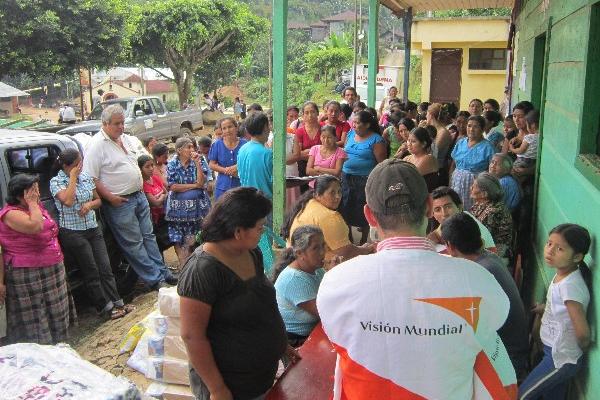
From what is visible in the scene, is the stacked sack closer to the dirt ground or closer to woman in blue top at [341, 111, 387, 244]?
the dirt ground

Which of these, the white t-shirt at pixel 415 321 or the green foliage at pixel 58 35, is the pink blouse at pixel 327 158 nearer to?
the white t-shirt at pixel 415 321

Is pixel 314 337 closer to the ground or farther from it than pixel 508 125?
closer to the ground

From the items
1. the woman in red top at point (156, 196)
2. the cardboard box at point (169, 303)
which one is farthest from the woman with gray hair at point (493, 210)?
the woman in red top at point (156, 196)

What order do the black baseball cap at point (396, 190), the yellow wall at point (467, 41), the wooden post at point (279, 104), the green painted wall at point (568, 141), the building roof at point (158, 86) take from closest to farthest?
the black baseball cap at point (396, 190) → the green painted wall at point (568, 141) → the wooden post at point (279, 104) → the yellow wall at point (467, 41) → the building roof at point (158, 86)

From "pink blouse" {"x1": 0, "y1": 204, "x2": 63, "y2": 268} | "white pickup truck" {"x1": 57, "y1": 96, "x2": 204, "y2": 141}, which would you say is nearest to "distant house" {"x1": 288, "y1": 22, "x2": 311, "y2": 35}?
"white pickup truck" {"x1": 57, "y1": 96, "x2": 204, "y2": 141}

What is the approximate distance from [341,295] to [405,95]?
1300 centimetres

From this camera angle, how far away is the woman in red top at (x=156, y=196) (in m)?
6.27

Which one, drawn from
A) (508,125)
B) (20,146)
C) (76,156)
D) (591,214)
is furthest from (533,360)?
(20,146)

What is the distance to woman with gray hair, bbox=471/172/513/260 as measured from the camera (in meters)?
4.29

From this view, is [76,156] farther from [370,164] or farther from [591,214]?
[591,214]

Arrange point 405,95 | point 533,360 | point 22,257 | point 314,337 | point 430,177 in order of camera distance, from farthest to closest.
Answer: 1. point 405,95
2. point 430,177
3. point 22,257
4. point 533,360
5. point 314,337

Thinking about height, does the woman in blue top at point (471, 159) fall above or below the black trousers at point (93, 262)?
above

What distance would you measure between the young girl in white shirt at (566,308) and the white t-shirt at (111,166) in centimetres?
406

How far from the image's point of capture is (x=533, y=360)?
12.6 feet
